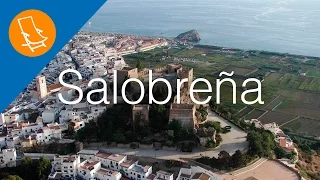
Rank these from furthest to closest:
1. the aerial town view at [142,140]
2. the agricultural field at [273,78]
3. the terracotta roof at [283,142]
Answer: the agricultural field at [273,78] < the terracotta roof at [283,142] < the aerial town view at [142,140]

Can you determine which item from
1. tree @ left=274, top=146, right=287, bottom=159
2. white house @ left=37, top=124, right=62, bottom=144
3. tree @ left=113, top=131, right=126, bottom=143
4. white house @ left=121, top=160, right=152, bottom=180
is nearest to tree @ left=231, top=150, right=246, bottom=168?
tree @ left=274, top=146, right=287, bottom=159

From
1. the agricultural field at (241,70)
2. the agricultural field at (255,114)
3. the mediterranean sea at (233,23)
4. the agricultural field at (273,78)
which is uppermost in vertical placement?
the mediterranean sea at (233,23)

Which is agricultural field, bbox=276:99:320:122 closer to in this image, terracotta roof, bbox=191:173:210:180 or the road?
the road

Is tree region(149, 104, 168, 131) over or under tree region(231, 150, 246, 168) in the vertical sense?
over

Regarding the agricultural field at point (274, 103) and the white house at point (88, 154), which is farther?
the agricultural field at point (274, 103)

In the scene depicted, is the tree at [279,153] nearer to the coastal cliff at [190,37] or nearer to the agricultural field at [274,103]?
the agricultural field at [274,103]

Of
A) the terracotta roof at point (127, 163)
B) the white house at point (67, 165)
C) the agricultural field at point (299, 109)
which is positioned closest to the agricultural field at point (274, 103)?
the agricultural field at point (299, 109)

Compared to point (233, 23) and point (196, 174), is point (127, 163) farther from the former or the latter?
point (233, 23)
